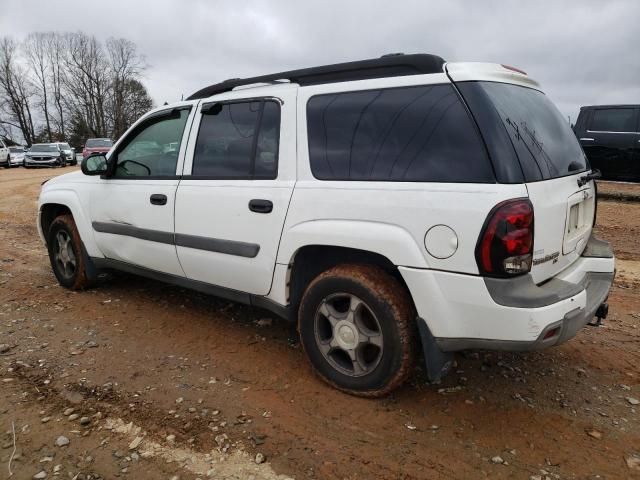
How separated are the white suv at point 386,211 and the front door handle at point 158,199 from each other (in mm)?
13

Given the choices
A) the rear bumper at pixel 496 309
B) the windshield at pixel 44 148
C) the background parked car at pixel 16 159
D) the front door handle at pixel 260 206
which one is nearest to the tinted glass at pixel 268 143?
the front door handle at pixel 260 206

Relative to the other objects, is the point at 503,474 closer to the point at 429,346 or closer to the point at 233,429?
the point at 429,346

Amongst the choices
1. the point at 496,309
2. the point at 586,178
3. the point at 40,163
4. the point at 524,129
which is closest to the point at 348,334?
the point at 496,309

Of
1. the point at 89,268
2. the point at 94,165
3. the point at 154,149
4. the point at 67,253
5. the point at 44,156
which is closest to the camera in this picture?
the point at 154,149

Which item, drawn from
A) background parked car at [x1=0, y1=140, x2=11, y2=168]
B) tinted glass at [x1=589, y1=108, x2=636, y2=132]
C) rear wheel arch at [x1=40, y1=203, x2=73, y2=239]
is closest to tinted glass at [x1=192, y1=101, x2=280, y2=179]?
rear wheel arch at [x1=40, y1=203, x2=73, y2=239]

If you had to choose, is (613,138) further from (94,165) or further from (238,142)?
(94,165)

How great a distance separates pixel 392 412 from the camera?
2.75 m

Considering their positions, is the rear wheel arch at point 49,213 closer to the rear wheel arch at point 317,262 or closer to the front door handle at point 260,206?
the front door handle at point 260,206

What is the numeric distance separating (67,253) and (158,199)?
68.5 inches

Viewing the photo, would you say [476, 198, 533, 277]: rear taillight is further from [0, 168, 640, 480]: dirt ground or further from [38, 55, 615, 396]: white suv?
[0, 168, 640, 480]: dirt ground

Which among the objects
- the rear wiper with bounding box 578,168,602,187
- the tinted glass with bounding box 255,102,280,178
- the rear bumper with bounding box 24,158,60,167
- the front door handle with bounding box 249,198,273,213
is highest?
the tinted glass with bounding box 255,102,280,178

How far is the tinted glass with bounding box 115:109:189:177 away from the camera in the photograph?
3.71 meters

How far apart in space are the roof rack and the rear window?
9.8 inches

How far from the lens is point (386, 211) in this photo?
100 inches
